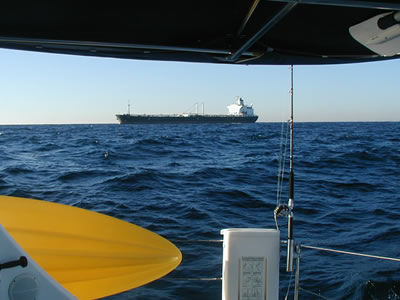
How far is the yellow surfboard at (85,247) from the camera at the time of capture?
2641mm

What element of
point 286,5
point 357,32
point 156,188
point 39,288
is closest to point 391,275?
point 357,32

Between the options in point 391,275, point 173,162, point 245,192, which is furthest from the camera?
point 173,162

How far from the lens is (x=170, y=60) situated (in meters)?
2.90

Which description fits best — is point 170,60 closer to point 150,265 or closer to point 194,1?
point 194,1

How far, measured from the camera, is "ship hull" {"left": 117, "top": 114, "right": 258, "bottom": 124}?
262 feet

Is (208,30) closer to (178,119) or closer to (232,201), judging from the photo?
(232,201)

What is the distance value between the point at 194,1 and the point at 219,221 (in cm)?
510

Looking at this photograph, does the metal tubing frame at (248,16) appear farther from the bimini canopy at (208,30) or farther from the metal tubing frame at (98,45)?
the metal tubing frame at (98,45)

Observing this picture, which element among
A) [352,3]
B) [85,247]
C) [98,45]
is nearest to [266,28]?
[352,3]

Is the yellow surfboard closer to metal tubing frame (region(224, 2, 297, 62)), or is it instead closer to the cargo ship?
metal tubing frame (region(224, 2, 297, 62))

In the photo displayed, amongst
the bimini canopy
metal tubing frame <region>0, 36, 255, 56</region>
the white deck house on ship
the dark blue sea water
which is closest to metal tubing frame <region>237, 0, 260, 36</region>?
the bimini canopy

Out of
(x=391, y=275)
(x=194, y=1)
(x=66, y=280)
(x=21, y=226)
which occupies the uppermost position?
(x=194, y=1)

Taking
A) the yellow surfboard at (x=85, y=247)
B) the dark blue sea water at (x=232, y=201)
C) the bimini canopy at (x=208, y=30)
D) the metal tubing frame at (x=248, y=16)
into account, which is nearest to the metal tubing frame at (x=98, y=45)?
the bimini canopy at (x=208, y=30)

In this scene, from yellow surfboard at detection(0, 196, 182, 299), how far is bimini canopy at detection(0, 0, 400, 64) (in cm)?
112
